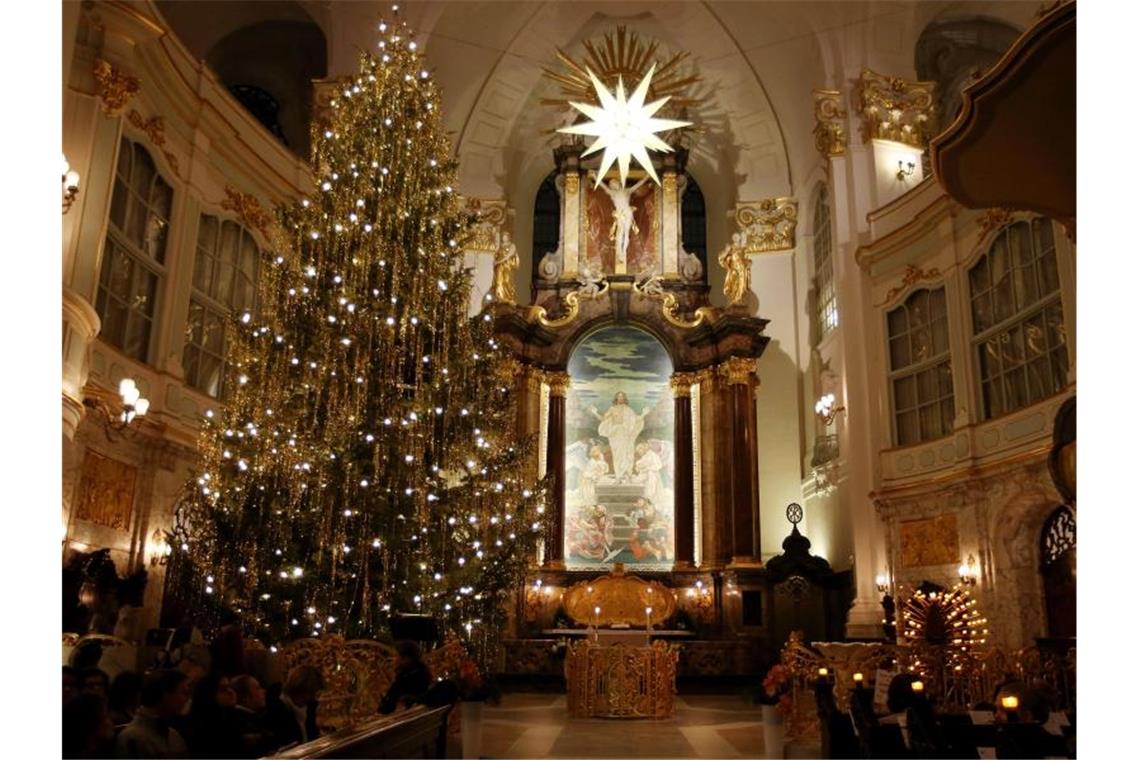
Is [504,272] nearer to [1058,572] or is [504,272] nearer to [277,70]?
[277,70]

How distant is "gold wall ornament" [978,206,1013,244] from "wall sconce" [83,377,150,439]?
11.2 meters

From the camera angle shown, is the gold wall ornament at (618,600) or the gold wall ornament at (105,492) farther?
the gold wall ornament at (618,600)

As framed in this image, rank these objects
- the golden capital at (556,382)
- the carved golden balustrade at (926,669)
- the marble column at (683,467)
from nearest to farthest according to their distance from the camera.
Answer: the carved golden balustrade at (926,669)
the marble column at (683,467)
the golden capital at (556,382)

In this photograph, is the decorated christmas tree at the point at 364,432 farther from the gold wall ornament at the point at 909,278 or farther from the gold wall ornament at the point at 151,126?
the gold wall ornament at the point at 909,278

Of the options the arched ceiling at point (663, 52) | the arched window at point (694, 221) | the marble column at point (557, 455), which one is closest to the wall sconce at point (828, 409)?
the marble column at point (557, 455)

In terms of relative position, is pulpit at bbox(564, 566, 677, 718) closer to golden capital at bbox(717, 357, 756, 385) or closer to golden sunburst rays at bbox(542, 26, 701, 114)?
golden capital at bbox(717, 357, 756, 385)

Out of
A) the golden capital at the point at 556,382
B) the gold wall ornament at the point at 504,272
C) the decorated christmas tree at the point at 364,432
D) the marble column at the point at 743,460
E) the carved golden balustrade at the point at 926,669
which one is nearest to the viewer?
the carved golden balustrade at the point at 926,669

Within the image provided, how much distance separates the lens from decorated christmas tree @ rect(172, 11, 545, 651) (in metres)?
A: 9.76

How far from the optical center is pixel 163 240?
1254 centimetres

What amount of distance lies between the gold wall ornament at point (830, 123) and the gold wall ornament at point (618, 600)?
873cm

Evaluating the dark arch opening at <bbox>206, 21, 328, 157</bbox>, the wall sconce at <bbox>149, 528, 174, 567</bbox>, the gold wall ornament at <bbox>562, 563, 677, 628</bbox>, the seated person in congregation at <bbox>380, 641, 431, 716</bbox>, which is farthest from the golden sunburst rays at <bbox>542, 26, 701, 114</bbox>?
the seated person in congregation at <bbox>380, 641, 431, 716</bbox>

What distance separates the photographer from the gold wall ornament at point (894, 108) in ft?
56.6

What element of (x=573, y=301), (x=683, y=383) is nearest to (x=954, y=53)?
(x=683, y=383)

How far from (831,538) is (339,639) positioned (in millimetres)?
12361
